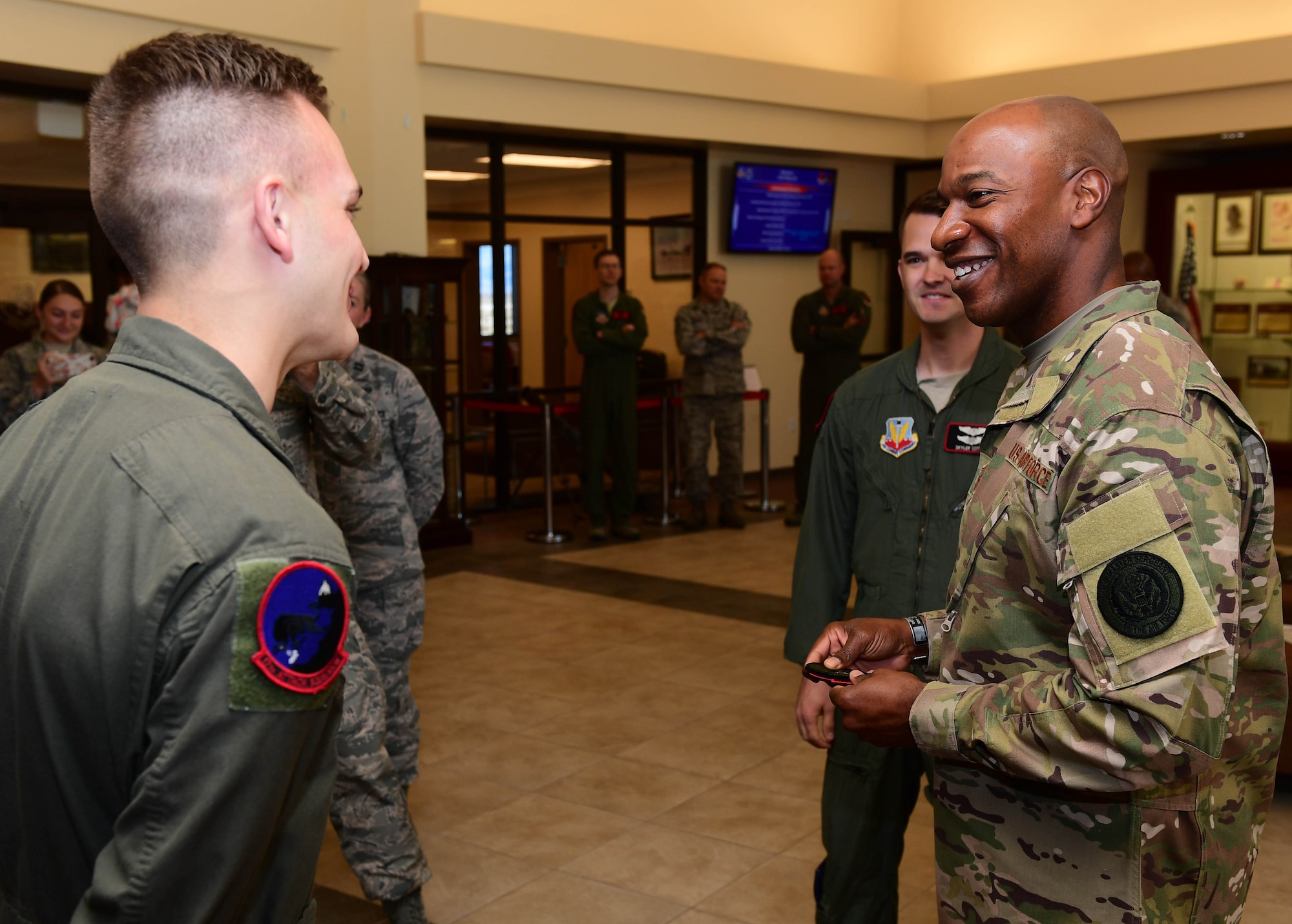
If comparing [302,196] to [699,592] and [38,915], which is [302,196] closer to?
[38,915]

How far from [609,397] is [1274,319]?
6.58 metres

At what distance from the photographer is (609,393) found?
8234 millimetres

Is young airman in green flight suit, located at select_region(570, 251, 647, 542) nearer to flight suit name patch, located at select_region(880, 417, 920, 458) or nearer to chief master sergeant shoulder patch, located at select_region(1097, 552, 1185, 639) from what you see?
flight suit name patch, located at select_region(880, 417, 920, 458)

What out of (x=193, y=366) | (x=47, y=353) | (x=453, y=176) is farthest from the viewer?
(x=453, y=176)

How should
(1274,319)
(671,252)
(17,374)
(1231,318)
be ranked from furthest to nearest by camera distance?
(1231,318) < (1274,319) < (671,252) < (17,374)

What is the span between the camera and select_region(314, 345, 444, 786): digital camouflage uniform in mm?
3295

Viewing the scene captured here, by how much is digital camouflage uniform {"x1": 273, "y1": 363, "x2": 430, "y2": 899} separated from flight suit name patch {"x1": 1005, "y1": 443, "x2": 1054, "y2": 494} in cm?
166

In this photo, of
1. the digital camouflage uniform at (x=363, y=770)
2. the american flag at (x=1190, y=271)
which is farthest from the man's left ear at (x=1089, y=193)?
the american flag at (x=1190, y=271)

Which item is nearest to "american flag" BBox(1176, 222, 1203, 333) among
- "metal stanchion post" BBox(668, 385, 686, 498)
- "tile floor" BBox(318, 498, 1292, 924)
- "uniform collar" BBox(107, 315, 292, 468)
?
"metal stanchion post" BBox(668, 385, 686, 498)

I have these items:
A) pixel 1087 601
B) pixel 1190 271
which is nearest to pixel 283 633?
pixel 1087 601

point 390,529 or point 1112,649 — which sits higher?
point 1112,649

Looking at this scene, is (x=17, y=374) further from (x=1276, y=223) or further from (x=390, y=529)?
(x=1276, y=223)

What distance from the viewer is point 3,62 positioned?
5883 millimetres

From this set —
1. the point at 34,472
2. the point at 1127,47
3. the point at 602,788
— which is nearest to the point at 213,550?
the point at 34,472
